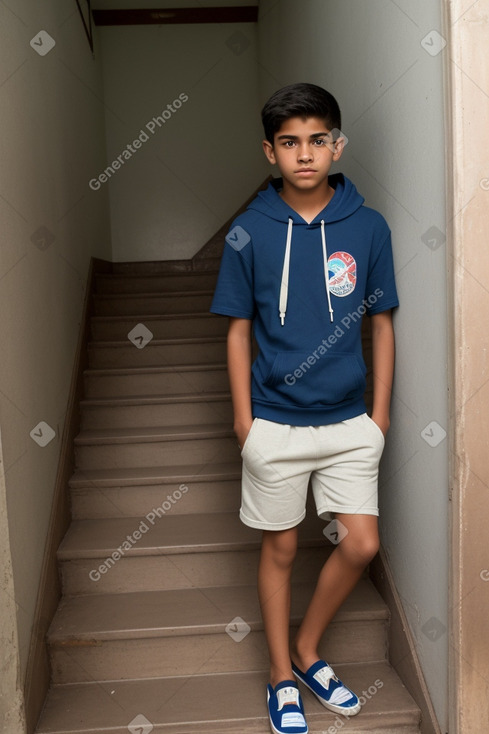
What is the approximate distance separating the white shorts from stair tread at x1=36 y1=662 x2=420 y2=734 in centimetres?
48

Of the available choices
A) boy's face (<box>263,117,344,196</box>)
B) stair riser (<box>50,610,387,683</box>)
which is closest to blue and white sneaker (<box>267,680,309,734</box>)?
stair riser (<box>50,610,387,683</box>)

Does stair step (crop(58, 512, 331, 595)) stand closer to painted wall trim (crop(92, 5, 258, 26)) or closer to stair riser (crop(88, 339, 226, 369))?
stair riser (crop(88, 339, 226, 369))

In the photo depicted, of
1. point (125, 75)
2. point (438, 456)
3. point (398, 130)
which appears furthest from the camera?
point (125, 75)

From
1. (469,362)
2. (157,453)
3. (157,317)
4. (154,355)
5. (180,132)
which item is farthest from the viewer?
(180,132)

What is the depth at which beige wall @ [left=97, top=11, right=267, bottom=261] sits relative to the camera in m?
4.58

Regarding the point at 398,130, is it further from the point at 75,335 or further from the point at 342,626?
the point at 75,335

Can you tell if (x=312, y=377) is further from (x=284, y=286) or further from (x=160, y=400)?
(x=160, y=400)

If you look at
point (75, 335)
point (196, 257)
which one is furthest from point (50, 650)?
point (196, 257)

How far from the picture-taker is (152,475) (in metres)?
2.34

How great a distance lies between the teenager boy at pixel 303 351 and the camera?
4.98 ft

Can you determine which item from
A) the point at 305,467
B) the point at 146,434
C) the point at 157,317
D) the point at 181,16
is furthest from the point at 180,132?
the point at 305,467

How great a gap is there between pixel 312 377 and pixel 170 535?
0.88m

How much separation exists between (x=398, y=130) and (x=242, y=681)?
56.9 inches

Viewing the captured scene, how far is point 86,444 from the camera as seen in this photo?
247 centimetres
